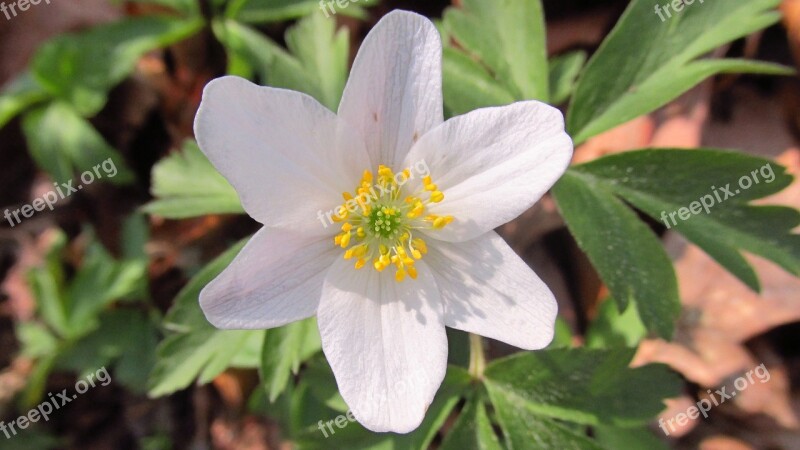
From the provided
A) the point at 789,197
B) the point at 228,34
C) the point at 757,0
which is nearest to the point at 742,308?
the point at 789,197

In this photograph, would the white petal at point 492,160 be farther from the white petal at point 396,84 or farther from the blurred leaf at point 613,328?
the blurred leaf at point 613,328

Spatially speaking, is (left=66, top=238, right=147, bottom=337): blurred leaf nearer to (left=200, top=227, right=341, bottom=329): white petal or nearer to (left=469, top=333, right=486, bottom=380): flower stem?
(left=200, top=227, right=341, bottom=329): white petal

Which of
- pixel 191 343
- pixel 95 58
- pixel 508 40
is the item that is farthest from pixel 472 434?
pixel 95 58

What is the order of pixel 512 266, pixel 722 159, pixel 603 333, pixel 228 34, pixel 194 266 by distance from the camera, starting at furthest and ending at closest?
pixel 194 266 → pixel 228 34 → pixel 603 333 → pixel 722 159 → pixel 512 266

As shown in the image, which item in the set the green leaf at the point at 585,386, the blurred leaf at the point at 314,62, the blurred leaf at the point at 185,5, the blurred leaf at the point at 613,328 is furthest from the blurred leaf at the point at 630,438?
the blurred leaf at the point at 185,5

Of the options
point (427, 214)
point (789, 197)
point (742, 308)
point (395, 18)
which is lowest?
point (742, 308)

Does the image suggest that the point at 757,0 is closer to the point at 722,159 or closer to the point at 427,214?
the point at 722,159

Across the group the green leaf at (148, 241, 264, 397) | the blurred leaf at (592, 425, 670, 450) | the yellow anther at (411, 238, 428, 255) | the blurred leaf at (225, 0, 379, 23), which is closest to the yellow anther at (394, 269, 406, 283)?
the yellow anther at (411, 238, 428, 255)
